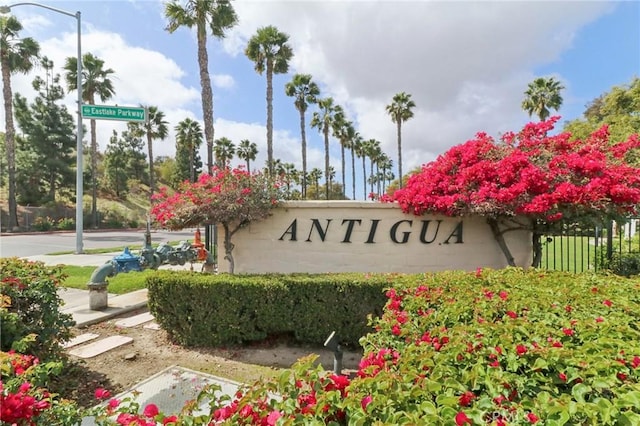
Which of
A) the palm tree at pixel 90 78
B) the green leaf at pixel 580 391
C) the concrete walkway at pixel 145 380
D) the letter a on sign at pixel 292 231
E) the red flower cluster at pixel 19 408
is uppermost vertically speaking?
the palm tree at pixel 90 78

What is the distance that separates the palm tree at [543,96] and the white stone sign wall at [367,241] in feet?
72.7

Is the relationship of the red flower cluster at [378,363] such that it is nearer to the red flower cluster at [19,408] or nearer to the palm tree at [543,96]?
the red flower cluster at [19,408]

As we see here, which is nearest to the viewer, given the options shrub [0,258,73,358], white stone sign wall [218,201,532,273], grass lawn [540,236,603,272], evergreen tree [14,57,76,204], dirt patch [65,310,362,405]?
shrub [0,258,73,358]

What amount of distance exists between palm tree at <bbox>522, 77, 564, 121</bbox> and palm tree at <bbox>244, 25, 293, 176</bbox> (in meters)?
17.3

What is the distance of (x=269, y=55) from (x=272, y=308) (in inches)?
734

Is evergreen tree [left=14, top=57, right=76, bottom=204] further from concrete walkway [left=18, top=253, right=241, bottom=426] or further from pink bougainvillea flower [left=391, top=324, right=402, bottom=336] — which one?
pink bougainvillea flower [left=391, top=324, right=402, bottom=336]

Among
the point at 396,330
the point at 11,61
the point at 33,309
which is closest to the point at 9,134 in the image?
the point at 11,61

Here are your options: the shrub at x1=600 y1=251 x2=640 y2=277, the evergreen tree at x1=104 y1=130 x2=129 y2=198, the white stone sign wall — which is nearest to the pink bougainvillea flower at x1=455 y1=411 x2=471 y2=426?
the white stone sign wall

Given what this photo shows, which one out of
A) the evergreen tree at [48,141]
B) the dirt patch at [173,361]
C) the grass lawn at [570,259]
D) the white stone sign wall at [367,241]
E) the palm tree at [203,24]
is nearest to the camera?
the dirt patch at [173,361]

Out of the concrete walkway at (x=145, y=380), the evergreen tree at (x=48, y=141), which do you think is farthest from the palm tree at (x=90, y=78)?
the concrete walkway at (x=145, y=380)

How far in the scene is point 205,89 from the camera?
1235cm

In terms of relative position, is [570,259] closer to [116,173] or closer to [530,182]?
[530,182]

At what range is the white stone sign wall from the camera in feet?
19.8

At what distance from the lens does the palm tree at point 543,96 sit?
22.9 m
